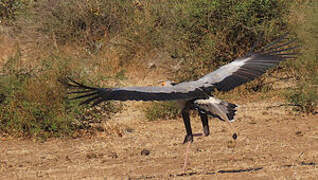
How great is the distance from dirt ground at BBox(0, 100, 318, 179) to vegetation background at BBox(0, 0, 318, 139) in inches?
19.0

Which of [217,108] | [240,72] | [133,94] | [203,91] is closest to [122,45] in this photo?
[240,72]

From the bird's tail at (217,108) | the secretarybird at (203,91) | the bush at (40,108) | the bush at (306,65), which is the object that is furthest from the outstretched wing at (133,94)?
the bush at (306,65)

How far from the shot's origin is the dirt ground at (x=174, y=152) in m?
6.82

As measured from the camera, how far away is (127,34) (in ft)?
60.4

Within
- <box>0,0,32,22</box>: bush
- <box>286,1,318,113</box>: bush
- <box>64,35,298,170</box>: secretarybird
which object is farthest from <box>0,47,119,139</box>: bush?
<box>0,0,32,22</box>: bush

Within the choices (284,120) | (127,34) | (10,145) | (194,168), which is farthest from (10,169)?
(127,34)

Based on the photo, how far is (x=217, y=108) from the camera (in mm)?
6867

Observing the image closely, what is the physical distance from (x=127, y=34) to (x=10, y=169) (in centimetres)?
1115

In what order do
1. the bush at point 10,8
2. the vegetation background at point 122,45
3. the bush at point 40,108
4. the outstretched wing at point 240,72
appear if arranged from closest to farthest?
the outstretched wing at point 240,72, the bush at point 40,108, the vegetation background at point 122,45, the bush at point 10,8

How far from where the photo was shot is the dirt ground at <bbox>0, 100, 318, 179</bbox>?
6.82 m

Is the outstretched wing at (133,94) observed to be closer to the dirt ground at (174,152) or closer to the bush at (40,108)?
the dirt ground at (174,152)

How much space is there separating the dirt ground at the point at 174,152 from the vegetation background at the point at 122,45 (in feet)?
1.58

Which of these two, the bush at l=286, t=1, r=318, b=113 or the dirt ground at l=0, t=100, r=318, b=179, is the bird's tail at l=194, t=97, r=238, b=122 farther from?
the bush at l=286, t=1, r=318, b=113

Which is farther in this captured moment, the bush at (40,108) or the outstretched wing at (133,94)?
the bush at (40,108)
